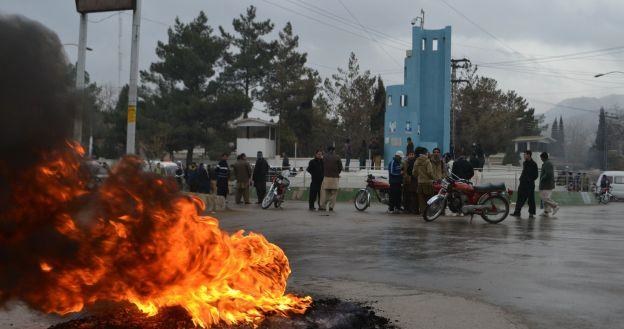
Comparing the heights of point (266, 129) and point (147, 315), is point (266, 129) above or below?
above

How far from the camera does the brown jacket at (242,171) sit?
19.9 meters

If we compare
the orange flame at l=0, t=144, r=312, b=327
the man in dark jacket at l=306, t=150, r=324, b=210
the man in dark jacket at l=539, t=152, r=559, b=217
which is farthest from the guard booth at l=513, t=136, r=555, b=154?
the orange flame at l=0, t=144, r=312, b=327

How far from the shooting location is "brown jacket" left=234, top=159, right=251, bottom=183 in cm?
1992

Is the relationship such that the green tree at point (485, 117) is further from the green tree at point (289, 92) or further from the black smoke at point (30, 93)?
the black smoke at point (30, 93)

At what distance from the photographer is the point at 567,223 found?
1430cm

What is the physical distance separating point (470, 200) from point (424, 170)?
1.56 metres

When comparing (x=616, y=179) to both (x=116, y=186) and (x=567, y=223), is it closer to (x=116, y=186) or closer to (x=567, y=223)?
(x=567, y=223)

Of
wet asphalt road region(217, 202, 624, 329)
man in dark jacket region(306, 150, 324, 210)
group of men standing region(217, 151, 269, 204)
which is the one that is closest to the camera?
wet asphalt road region(217, 202, 624, 329)

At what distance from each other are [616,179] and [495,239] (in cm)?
2988

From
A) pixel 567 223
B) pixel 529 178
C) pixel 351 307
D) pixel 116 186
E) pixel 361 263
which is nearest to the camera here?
pixel 116 186

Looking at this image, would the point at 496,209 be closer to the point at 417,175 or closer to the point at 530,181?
the point at 530,181

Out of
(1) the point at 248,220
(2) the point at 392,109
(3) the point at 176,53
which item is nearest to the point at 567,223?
(1) the point at 248,220

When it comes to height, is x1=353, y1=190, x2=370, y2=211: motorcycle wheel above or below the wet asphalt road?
above

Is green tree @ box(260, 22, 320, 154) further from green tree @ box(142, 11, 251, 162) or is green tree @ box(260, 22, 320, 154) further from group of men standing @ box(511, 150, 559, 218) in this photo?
group of men standing @ box(511, 150, 559, 218)
